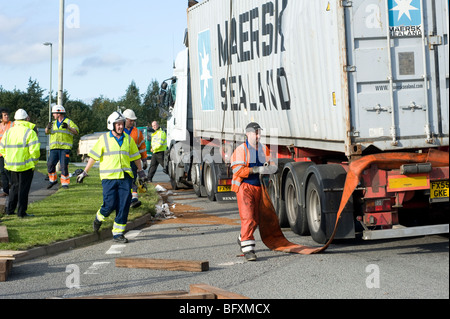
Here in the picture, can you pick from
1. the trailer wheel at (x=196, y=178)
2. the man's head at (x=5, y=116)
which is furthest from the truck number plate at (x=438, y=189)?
the trailer wheel at (x=196, y=178)

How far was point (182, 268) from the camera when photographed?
9195 millimetres

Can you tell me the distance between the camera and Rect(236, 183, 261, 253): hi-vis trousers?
9977mm

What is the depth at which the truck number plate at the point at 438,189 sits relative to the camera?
32.0ft

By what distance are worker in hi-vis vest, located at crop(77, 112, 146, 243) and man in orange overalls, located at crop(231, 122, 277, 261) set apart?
2.25m

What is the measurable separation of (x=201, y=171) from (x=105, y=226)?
668 cm

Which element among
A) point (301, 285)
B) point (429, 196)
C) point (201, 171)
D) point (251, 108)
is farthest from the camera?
point (201, 171)

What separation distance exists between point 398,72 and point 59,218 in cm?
703

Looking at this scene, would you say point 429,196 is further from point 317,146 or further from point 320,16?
point 320,16

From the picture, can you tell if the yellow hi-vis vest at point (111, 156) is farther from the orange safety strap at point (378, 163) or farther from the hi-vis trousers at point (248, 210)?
the orange safety strap at point (378, 163)

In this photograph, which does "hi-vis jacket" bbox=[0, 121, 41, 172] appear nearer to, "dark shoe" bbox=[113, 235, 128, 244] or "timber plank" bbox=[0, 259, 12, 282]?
"dark shoe" bbox=[113, 235, 128, 244]

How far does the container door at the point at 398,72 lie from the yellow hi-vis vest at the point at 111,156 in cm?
377

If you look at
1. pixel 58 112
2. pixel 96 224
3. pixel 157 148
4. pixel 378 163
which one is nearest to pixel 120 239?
pixel 96 224

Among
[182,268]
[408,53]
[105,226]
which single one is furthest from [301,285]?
[105,226]
